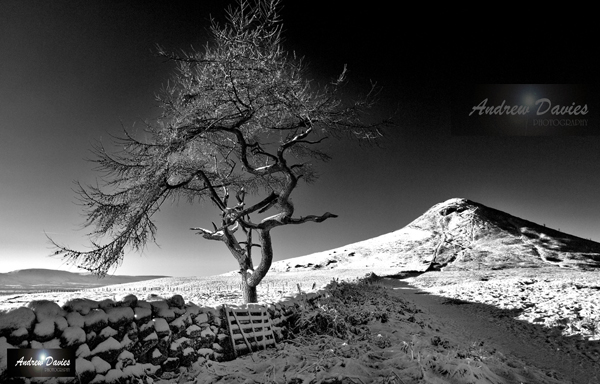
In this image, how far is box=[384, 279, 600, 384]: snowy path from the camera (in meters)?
8.59

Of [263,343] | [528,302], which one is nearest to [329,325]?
[263,343]

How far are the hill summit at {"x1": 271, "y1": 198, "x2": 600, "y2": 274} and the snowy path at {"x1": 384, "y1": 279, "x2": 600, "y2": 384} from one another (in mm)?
25846

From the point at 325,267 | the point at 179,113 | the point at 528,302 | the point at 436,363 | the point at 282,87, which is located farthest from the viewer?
the point at 325,267

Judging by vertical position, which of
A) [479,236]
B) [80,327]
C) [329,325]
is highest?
[479,236]

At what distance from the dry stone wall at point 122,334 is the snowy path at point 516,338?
24.0ft

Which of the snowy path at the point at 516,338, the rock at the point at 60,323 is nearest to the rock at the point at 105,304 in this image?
the rock at the point at 60,323

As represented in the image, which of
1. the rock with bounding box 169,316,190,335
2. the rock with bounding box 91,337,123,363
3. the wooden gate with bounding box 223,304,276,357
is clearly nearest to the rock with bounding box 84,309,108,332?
the rock with bounding box 91,337,123,363

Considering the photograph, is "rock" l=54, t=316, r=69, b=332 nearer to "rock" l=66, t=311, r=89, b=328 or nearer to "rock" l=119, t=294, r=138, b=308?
"rock" l=66, t=311, r=89, b=328

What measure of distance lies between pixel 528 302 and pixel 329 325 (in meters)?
9.60

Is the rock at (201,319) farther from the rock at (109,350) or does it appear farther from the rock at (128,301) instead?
the rock at (109,350)

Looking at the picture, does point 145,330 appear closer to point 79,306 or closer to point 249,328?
point 79,306

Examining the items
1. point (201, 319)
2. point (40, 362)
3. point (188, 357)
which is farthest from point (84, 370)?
point (201, 319)

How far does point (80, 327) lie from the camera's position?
213 inches

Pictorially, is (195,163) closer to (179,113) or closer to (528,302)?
(179,113)
